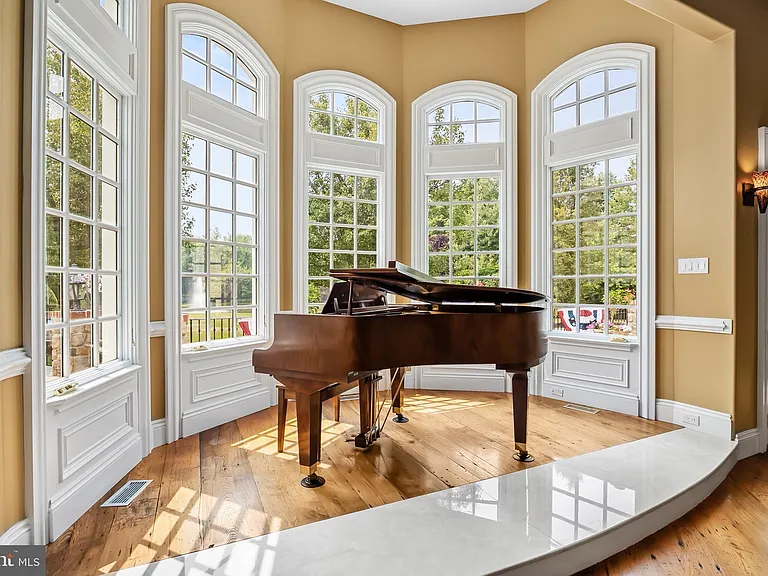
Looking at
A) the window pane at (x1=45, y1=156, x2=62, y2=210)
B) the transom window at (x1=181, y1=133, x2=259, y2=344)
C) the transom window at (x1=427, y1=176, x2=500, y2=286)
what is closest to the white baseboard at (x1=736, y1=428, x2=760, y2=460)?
the transom window at (x1=427, y1=176, x2=500, y2=286)

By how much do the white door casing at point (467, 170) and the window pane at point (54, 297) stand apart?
3302 millimetres

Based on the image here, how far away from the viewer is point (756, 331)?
3.44m

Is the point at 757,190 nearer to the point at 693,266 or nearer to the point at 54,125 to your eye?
the point at 693,266

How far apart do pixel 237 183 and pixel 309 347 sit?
2.06 meters

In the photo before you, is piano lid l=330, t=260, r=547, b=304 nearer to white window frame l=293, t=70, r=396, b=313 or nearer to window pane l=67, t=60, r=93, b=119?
window pane l=67, t=60, r=93, b=119

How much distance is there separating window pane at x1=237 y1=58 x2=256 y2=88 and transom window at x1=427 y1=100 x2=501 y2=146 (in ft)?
6.08

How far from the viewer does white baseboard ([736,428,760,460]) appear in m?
3.34

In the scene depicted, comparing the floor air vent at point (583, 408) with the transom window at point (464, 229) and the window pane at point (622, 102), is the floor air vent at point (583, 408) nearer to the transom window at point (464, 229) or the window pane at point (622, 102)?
the transom window at point (464, 229)

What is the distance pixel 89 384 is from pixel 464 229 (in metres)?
3.69

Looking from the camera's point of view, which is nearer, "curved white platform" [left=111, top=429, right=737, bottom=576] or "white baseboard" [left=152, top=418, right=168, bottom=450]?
"curved white platform" [left=111, top=429, right=737, bottom=576]

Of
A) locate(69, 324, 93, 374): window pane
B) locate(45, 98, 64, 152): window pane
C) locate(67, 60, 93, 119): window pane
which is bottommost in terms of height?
locate(69, 324, 93, 374): window pane

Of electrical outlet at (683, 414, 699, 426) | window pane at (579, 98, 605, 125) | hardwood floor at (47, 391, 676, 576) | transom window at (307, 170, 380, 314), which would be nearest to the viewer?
hardwood floor at (47, 391, 676, 576)

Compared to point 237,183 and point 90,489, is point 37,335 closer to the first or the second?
point 90,489

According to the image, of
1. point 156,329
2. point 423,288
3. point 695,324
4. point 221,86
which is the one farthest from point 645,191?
point 156,329
